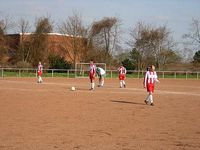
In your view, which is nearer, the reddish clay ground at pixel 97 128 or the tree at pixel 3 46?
the reddish clay ground at pixel 97 128

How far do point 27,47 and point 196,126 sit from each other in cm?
5547

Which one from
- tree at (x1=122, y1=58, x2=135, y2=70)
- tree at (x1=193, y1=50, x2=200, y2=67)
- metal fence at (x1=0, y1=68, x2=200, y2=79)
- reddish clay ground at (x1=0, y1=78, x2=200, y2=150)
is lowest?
reddish clay ground at (x1=0, y1=78, x2=200, y2=150)

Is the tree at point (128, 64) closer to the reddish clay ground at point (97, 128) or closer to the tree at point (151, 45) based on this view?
the tree at point (151, 45)

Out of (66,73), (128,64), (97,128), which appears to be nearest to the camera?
(97,128)

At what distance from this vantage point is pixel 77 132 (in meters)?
9.68

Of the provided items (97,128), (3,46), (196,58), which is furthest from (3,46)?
(97,128)

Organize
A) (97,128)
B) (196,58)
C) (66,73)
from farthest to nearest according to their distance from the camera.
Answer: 1. (196,58)
2. (66,73)
3. (97,128)

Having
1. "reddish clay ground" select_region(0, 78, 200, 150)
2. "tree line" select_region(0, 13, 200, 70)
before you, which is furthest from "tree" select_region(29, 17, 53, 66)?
"reddish clay ground" select_region(0, 78, 200, 150)

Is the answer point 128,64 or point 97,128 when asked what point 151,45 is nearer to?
point 128,64

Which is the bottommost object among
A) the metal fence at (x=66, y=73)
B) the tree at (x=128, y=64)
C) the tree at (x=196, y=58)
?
the metal fence at (x=66, y=73)

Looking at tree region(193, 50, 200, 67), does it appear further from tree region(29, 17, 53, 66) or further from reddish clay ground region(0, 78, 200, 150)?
reddish clay ground region(0, 78, 200, 150)

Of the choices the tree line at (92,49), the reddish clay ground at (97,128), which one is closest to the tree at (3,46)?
the tree line at (92,49)

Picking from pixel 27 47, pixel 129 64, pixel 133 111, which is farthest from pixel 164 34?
pixel 133 111

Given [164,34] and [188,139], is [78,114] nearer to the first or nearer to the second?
[188,139]
